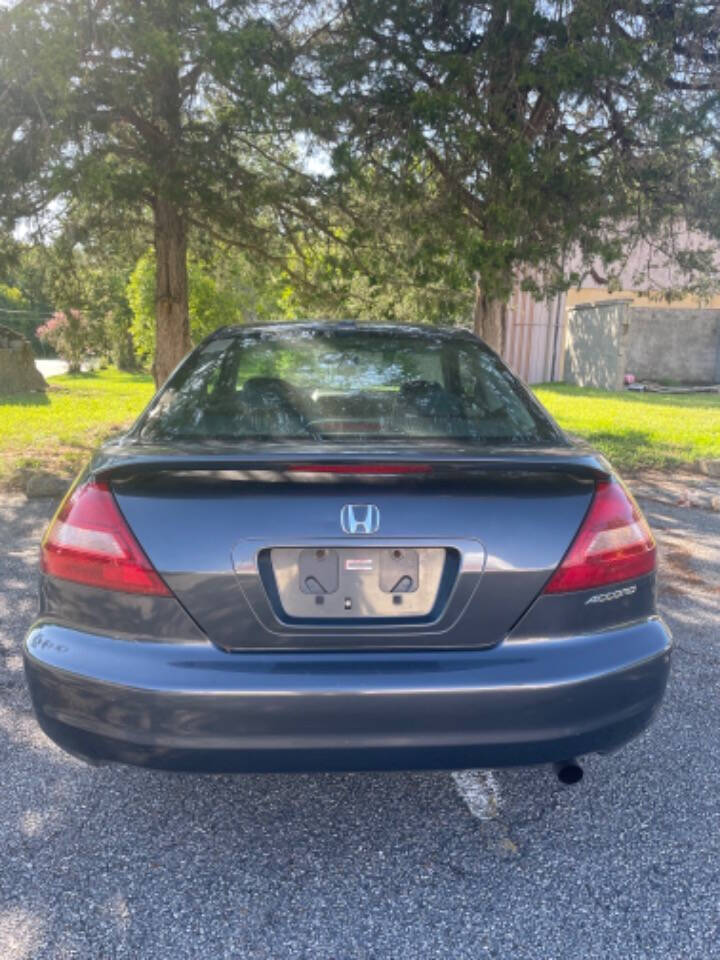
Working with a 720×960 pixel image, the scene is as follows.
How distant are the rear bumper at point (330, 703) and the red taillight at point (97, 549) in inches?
5.9

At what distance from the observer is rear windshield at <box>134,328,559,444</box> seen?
269 centimetres

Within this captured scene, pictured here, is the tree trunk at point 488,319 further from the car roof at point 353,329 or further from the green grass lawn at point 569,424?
the car roof at point 353,329

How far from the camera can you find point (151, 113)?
7.64 m

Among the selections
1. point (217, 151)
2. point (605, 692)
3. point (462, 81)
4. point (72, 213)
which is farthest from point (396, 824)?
point (72, 213)

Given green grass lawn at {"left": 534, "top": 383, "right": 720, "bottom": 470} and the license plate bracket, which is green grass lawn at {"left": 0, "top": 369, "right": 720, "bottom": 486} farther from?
the license plate bracket

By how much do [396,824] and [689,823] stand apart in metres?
0.90

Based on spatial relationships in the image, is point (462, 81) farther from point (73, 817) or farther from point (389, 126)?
point (73, 817)

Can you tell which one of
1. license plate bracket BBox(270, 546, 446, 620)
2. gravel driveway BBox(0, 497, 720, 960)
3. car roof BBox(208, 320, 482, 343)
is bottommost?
gravel driveway BBox(0, 497, 720, 960)

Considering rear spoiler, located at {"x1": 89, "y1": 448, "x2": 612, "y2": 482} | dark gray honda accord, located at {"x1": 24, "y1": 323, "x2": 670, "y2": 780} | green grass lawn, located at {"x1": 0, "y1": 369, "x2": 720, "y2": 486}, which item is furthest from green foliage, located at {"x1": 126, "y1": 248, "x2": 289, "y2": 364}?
dark gray honda accord, located at {"x1": 24, "y1": 323, "x2": 670, "y2": 780}

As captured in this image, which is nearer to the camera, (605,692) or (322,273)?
(605,692)

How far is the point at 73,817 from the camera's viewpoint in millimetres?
2516

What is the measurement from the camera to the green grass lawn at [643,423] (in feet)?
31.9

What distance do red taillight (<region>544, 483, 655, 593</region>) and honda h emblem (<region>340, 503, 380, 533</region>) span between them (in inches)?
18.8

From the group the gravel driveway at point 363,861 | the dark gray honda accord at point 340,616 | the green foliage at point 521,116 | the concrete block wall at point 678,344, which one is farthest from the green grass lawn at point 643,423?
the dark gray honda accord at point 340,616
